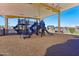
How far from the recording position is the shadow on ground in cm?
373

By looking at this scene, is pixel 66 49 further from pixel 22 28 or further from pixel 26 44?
pixel 22 28

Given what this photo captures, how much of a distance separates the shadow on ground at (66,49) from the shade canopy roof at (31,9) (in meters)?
0.44

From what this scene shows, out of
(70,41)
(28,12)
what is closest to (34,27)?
(28,12)

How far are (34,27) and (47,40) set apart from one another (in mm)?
251

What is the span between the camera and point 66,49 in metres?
3.76

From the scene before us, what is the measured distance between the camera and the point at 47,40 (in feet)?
12.5

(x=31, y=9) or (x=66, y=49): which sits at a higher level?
(x=31, y=9)

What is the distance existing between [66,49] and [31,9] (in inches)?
28.3

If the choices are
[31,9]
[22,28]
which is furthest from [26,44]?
[31,9]

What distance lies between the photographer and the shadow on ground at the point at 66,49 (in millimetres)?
3732

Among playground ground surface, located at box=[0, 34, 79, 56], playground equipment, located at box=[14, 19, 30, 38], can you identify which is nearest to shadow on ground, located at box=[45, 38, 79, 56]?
playground ground surface, located at box=[0, 34, 79, 56]

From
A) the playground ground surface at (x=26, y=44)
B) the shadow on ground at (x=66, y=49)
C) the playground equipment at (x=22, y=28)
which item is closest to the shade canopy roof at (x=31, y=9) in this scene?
the playground equipment at (x=22, y=28)

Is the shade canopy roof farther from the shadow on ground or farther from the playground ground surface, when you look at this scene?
the shadow on ground

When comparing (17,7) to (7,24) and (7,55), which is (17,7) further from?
(7,55)
